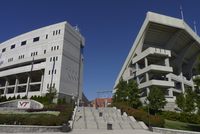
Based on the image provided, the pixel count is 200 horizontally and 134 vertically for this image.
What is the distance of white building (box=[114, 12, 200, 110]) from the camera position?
2018 inches

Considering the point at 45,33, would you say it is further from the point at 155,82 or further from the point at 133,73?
the point at 155,82

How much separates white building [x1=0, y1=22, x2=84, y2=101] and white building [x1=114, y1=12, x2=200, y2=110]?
56.8ft

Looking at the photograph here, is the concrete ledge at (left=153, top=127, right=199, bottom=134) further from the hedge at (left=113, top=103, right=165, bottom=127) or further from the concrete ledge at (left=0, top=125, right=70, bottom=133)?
the concrete ledge at (left=0, top=125, right=70, bottom=133)

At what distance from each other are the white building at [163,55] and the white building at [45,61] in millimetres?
17326

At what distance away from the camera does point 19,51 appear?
69.9 metres

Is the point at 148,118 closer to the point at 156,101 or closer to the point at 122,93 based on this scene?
the point at 156,101

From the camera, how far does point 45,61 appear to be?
6200cm

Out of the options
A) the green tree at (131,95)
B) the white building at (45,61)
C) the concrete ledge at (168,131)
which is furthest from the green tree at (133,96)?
the concrete ledge at (168,131)

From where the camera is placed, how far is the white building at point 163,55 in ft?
168

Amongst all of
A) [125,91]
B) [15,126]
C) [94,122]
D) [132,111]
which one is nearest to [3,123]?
[15,126]

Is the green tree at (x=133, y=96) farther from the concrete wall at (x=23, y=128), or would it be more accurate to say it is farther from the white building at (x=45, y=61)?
the concrete wall at (x=23, y=128)

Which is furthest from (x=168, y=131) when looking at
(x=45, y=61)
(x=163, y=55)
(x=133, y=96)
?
(x=45, y=61)

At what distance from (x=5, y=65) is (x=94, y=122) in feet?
189

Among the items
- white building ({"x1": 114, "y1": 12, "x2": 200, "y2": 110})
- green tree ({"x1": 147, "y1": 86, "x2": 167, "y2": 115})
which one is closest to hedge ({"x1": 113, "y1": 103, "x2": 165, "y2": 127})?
green tree ({"x1": 147, "y1": 86, "x2": 167, "y2": 115})
